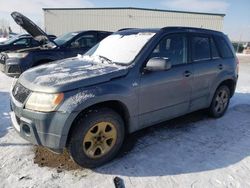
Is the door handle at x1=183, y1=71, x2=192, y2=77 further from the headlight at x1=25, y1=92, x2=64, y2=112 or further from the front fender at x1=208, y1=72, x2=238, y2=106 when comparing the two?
the headlight at x1=25, y1=92, x2=64, y2=112

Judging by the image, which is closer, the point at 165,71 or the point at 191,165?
the point at 191,165

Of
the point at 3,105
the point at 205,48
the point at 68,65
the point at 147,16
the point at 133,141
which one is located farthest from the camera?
the point at 147,16

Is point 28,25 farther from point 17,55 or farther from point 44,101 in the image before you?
point 44,101

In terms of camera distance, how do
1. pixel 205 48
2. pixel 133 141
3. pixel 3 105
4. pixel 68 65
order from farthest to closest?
pixel 3 105
pixel 205 48
pixel 133 141
pixel 68 65

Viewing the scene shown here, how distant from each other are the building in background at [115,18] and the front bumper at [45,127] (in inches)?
1100

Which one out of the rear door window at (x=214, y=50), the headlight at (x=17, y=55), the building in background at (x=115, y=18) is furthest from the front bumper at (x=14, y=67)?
the building in background at (x=115, y=18)

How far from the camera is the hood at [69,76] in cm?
313

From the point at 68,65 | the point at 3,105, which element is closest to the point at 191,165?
the point at 68,65

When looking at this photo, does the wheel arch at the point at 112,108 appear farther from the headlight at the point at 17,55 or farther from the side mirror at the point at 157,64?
the headlight at the point at 17,55

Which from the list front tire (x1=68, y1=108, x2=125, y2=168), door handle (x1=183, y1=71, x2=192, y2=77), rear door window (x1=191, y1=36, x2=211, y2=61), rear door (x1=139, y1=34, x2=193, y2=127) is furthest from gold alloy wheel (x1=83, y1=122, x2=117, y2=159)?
rear door window (x1=191, y1=36, x2=211, y2=61)

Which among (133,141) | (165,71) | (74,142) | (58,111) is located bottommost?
(133,141)

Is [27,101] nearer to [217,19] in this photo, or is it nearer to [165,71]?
[165,71]

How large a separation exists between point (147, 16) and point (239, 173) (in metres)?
28.8

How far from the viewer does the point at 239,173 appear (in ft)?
11.4
